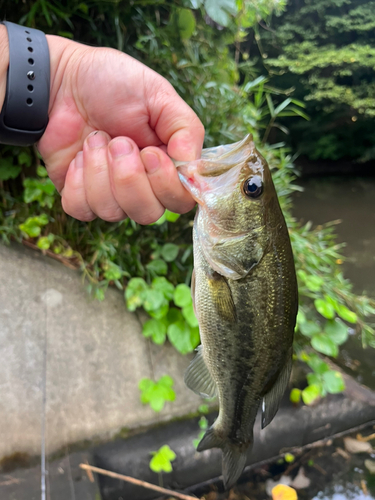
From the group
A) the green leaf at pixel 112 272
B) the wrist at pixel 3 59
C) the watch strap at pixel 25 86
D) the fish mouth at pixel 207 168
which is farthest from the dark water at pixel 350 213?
the wrist at pixel 3 59

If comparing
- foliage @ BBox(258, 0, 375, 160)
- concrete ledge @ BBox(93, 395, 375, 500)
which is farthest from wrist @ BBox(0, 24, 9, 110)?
foliage @ BBox(258, 0, 375, 160)

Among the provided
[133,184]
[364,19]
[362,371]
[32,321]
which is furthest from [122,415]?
[364,19]

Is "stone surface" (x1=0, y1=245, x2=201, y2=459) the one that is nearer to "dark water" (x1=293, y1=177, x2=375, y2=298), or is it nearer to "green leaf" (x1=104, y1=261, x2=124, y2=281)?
"green leaf" (x1=104, y1=261, x2=124, y2=281)

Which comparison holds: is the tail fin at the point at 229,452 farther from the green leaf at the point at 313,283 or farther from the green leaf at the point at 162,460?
the green leaf at the point at 313,283

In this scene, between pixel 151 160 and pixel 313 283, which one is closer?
pixel 151 160

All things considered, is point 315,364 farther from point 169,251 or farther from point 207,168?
point 207,168

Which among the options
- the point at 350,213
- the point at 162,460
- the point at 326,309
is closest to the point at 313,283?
the point at 326,309
